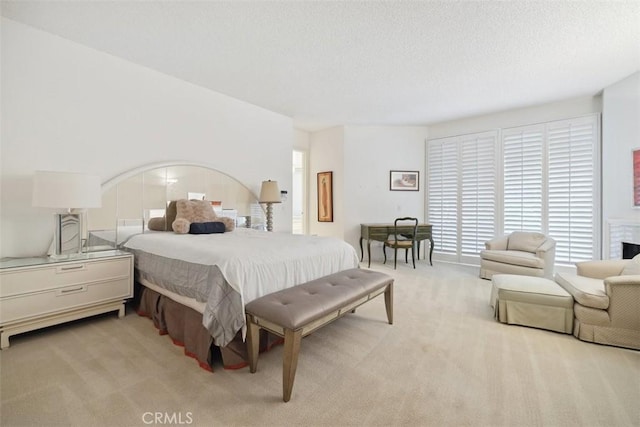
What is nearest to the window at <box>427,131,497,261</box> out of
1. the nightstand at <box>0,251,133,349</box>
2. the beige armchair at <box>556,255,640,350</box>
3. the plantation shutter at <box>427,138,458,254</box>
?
the plantation shutter at <box>427,138,458,254</box>

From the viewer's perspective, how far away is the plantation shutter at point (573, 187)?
12.9ft

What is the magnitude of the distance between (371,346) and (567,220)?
13.1ft

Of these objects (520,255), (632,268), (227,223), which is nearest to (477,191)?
(520,255)

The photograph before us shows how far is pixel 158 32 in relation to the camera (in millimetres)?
2525

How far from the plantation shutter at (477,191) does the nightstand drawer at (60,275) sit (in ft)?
17.0

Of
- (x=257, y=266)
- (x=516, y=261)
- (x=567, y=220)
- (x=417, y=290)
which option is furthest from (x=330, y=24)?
(x=567, y=220)

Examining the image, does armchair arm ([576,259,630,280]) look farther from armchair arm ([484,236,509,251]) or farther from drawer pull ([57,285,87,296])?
drawer pull ([57,285,87,296])

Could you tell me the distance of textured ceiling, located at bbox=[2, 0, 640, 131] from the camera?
7.26 ft

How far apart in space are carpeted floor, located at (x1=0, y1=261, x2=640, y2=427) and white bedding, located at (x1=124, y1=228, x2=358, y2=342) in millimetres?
459

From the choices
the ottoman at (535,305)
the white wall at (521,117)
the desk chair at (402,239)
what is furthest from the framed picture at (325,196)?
the ottoman at (535,305)

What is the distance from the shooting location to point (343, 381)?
166 cm

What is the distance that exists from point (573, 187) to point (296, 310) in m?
4.70

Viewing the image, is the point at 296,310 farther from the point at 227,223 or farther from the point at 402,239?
the point at 402,239

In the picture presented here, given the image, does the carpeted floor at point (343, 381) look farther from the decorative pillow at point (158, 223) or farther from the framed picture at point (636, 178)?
the framed picture at point (636, 178)
